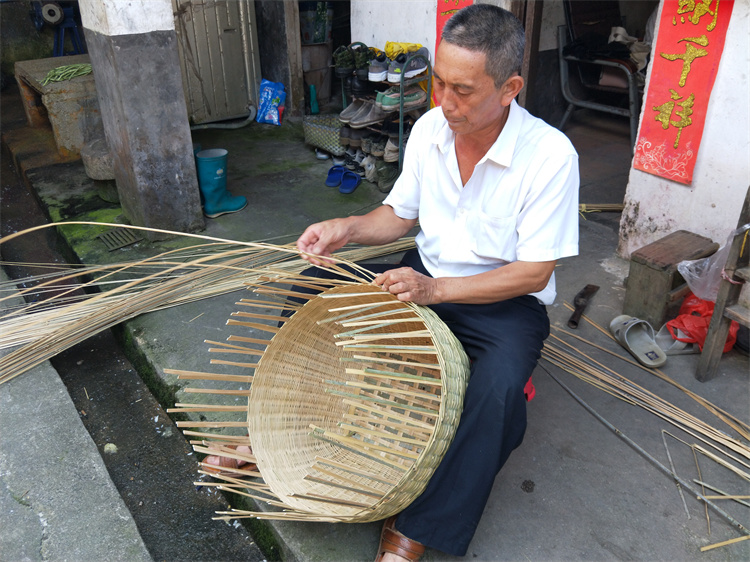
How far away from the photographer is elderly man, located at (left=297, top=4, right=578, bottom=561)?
4.83 feet

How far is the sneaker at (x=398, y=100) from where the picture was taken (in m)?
3.87

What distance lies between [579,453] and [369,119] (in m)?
2.86

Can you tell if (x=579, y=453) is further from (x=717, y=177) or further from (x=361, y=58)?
(x=361, y=58)

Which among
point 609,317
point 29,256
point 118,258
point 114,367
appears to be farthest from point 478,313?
point 29,256

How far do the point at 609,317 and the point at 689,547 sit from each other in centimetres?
118

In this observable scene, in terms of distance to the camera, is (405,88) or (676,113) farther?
(405,88)

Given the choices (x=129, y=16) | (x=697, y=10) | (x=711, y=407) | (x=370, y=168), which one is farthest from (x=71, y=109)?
(x=711, y=407)

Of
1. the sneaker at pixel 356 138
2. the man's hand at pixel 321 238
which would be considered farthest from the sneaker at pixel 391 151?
the man's hand at pixel 321 238

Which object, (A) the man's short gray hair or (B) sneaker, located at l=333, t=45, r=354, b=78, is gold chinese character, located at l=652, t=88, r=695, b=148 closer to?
(A) the man's short gray hair

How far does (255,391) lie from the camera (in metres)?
1.67

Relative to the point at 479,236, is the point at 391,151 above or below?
below

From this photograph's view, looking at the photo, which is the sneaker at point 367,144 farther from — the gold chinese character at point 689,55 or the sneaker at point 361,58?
the gold chinese character at point 689,55

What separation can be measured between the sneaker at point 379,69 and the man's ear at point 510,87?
2534 mm

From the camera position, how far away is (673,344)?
7.97 feet
